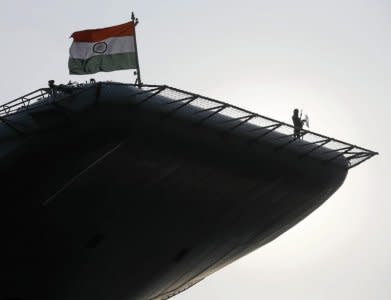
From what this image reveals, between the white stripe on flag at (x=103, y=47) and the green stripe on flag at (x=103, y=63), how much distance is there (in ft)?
0.49

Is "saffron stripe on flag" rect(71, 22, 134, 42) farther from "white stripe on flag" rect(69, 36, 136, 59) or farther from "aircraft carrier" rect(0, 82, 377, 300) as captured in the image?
"aircraft carrier" rect(0, 82, 377, 300)

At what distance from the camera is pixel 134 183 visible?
89.9 feet

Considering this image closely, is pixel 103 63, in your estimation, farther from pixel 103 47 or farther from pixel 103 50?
pixel 103 47

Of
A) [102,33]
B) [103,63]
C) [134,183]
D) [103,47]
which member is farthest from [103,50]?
[134,183]

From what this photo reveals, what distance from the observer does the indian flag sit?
2917cm

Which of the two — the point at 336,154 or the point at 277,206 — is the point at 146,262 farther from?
the point at 336,154

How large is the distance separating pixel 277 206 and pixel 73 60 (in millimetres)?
10417

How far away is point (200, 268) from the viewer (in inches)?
1474

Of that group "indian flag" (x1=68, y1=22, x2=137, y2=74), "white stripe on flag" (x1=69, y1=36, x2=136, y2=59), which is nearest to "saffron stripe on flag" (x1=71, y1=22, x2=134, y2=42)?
"indian flag" (x1=68, y1=22, x2=137, y2=74)

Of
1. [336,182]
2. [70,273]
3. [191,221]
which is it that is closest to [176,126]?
[191,221]

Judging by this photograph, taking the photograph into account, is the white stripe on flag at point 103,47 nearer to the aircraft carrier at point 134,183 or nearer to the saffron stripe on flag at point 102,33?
the saffron stripe on flag at point 102,33

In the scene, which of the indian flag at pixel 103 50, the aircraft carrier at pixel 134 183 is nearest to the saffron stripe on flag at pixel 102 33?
the indian flag at pixel 103 50

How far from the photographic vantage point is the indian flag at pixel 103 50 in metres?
29.2

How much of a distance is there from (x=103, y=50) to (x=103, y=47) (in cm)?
11
